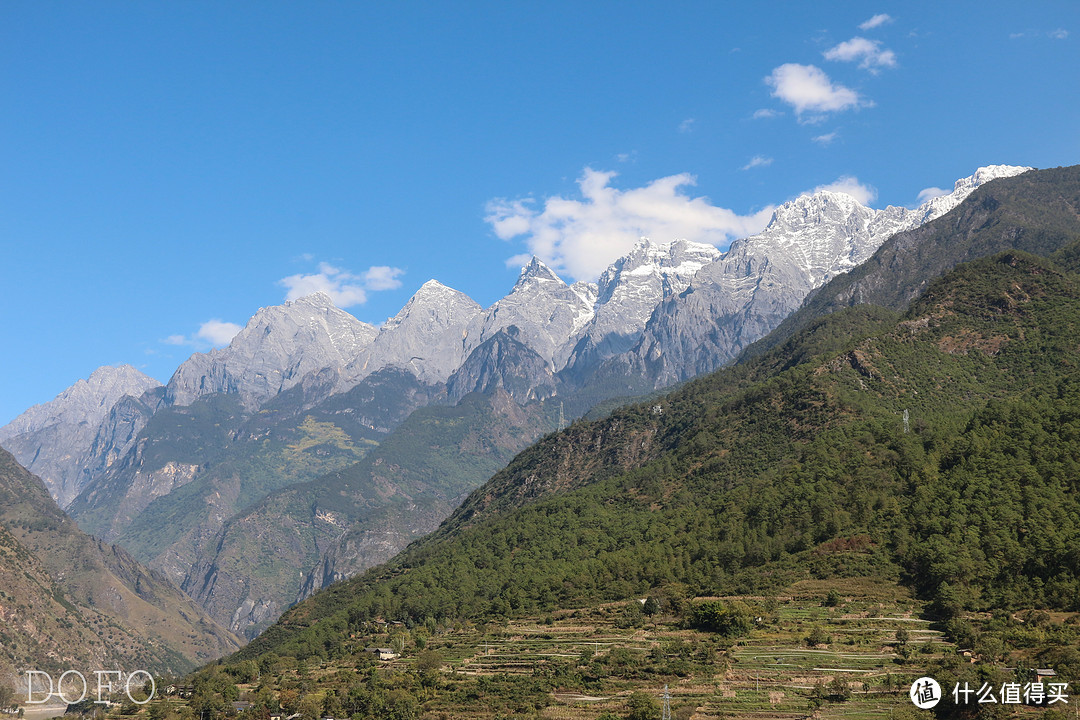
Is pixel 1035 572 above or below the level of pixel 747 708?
above

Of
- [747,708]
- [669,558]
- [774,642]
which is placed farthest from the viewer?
[669,558]

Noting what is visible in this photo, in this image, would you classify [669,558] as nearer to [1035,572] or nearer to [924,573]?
[924,573]

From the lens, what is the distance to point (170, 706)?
145125 mm

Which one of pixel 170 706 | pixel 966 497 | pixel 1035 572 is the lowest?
pixel 170 706

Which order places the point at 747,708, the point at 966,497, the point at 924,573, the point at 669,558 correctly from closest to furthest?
the point at 747,708, the point at 924,573, the point at 966,497, the point at 669,558

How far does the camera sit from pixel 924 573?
14225 cm

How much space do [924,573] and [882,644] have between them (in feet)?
96.3

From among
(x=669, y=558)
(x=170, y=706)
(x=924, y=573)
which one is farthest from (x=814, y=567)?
(x=170, y=706)

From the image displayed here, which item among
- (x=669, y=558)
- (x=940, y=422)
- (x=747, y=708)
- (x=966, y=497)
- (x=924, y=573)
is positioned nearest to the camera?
(x=747, y=708)

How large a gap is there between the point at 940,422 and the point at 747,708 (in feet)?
382

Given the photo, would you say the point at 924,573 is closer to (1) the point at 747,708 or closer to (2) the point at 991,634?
(2) the point at 991,634

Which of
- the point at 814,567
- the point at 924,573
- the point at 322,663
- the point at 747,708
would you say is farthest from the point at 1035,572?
the point at 322,663

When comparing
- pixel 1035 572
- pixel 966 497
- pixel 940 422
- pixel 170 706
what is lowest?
pixel 170 706

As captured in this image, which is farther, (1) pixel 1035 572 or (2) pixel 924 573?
(2) pixel 924 573
